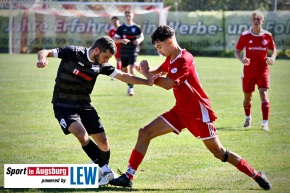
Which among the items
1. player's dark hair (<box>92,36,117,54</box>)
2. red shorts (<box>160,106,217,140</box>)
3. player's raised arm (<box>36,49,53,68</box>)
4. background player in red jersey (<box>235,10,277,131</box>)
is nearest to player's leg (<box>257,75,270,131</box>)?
background player in red jersey (<box>235,10,277,131</box>)

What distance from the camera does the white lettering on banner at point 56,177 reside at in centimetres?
819

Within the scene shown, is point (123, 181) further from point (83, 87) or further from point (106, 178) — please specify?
point (83, 87)

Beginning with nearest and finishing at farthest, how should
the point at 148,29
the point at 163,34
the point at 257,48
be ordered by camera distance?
the point at 163,34 < the point at 257,48 < the point at 148,29

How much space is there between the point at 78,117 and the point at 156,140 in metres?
4.04

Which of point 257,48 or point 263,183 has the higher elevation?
point 257,48

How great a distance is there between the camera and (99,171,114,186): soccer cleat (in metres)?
8.43

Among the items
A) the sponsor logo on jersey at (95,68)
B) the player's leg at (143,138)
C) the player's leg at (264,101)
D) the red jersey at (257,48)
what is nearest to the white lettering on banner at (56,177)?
the player's leg at (143,138)

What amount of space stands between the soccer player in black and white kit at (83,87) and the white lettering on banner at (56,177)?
267 mm

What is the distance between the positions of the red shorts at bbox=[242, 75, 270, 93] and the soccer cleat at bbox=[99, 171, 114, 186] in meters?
6.24

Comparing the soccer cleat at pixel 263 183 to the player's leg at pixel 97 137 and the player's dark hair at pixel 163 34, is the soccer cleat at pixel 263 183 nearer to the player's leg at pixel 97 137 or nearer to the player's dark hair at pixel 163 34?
the player's leg at pixel 97 137

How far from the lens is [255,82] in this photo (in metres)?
14.1

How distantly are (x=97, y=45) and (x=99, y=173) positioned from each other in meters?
1.67

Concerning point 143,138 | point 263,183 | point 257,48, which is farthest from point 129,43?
point 263,183

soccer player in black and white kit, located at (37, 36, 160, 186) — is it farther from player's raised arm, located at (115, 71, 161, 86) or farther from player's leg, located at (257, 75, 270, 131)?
player's leg, located at (257, 75, 270, 131)
